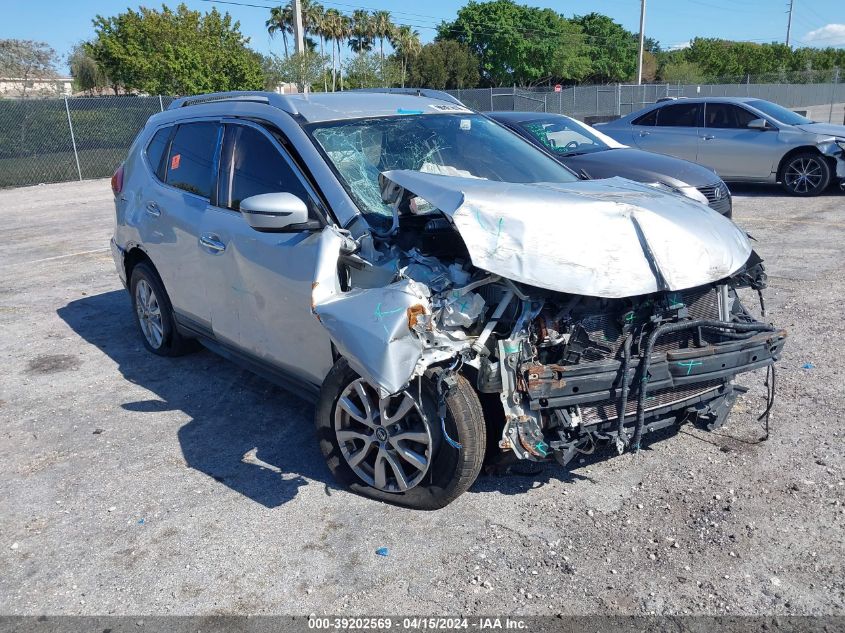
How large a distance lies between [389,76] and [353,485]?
47.1 m

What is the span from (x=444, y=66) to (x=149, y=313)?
67827mm

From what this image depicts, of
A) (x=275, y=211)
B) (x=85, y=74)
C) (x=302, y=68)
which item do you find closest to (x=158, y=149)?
(x=275, y=211)

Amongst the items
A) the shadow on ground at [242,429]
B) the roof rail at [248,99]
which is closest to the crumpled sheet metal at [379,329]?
the shadow on ground at [242,429]

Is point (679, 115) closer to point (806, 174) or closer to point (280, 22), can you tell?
point (806, 174)

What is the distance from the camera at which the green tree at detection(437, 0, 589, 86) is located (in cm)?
7225

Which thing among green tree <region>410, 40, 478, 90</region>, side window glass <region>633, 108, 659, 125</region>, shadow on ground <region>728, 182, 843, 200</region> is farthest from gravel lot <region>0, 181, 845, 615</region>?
green tree <region>410, 40, 478, 90</region>

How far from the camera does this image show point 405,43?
79.3 metres

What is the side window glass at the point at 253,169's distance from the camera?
418 centimetres

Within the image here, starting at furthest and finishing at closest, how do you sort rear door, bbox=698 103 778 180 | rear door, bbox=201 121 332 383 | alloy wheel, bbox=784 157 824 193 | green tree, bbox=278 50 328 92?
green tree, bbox=278 50 328 92
rear door, bbox=698 103 778 180
alloy wheel, bbox=784 157 824 193
rear door, bbox=201 121 332 383

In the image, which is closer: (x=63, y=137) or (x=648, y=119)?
(x=648, y=119)

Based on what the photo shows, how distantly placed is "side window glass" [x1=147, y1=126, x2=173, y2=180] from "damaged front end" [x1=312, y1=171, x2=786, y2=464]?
95.7 inches

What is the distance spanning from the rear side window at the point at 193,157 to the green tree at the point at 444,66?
6568cm

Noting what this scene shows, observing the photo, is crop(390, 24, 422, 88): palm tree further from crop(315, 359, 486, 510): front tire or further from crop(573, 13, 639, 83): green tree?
crop(315, 359, 486, 510): front tire

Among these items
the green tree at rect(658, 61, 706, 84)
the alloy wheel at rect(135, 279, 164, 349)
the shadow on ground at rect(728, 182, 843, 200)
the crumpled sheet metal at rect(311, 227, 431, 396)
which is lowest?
the shadow on ground at rect(728, 182, 843, 200)
